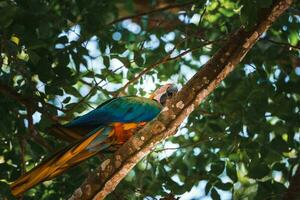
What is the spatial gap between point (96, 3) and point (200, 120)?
3.46ft

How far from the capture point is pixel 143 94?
3.80 m

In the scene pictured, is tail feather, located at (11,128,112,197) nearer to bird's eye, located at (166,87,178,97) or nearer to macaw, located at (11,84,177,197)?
macaw, located at (11,84,177,197)

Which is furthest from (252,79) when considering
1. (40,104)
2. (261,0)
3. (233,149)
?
(40,104)

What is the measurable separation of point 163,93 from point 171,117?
101 centimetres

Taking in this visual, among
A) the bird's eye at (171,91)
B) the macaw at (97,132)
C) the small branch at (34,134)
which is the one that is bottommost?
the macaw at (97,132)

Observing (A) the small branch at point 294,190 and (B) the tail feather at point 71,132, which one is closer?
(B) the tail feather at point 71,132

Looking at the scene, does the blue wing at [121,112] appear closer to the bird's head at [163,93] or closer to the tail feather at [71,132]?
the tail feather at [71,132]

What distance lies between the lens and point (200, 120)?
3957 mm

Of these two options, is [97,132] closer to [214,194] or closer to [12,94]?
[12,94]

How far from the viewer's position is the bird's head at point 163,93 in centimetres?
366

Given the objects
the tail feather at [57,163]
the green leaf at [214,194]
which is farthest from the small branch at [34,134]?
the green leaf at [214,194]

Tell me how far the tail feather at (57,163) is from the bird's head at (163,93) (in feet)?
2.49

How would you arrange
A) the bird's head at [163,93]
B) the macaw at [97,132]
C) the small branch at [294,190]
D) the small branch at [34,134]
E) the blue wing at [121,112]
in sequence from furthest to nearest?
1. the bird's head at [163,93]
2. the small branch at [34,134]
3. the small branch at [294,190]
4. the blue wing at [121,112]
5. the macaw at [97,132]

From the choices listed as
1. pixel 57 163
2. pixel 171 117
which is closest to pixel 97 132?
pixel 57 163
